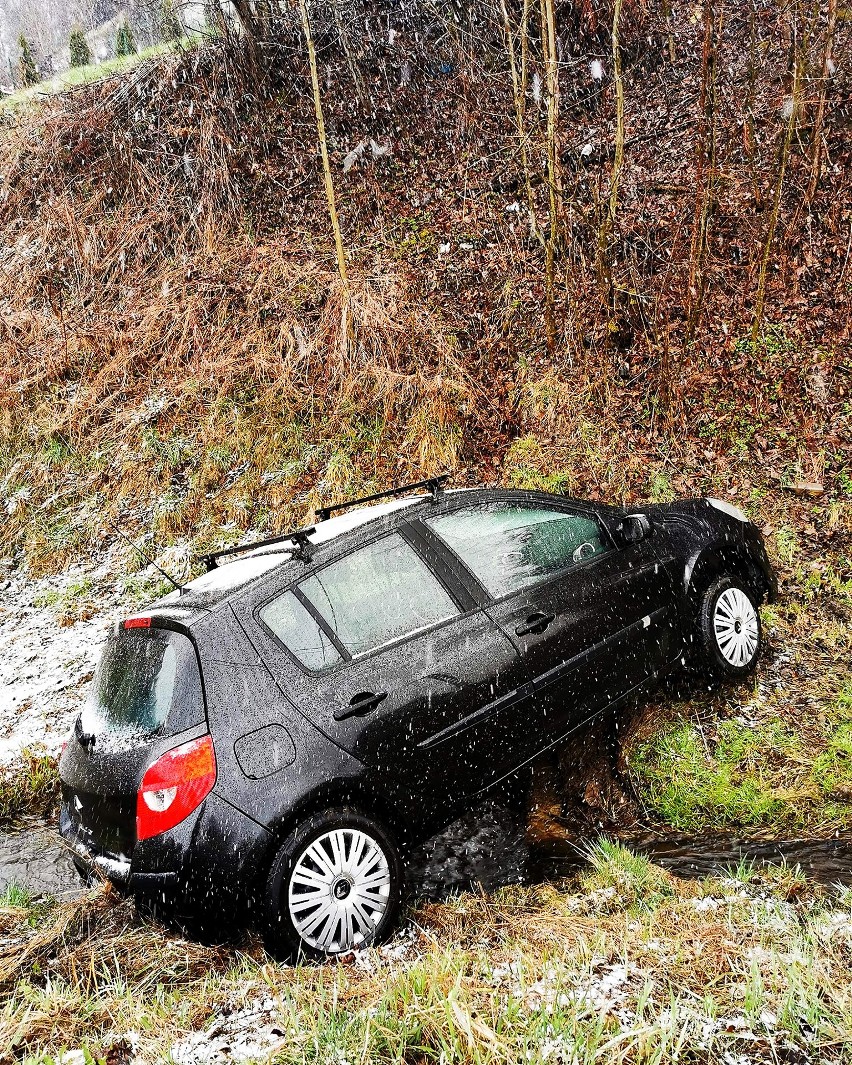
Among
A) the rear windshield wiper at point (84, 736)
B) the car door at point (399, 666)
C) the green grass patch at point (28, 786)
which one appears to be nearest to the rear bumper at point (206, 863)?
the car door at point (399, 666)

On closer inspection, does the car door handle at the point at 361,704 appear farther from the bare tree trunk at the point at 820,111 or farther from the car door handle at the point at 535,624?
the bare tree trunk at the point at 820,111

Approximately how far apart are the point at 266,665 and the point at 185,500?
18.3ft

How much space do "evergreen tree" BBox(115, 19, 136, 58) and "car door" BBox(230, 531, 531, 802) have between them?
19.6 meters

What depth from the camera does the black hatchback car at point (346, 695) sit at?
124 inches

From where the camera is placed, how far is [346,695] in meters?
3.45

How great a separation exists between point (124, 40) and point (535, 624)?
68.3 ft

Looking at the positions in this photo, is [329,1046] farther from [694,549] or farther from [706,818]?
A: [694,549]

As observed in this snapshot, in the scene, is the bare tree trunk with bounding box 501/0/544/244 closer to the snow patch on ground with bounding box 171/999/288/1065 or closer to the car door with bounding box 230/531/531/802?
the car door with bounding box 230/531/531/802

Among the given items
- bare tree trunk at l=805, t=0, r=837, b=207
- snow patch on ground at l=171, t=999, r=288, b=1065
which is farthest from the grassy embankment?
bare tree trunk at l=805, t=0, r=837, b=207

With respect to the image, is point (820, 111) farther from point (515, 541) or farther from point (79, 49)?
point (79, 49)

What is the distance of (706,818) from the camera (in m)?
4.14

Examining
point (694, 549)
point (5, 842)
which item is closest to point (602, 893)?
point (694, 549)

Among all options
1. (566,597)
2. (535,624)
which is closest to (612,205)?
(566,597)

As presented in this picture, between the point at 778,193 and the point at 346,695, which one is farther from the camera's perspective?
the point at 778,193
